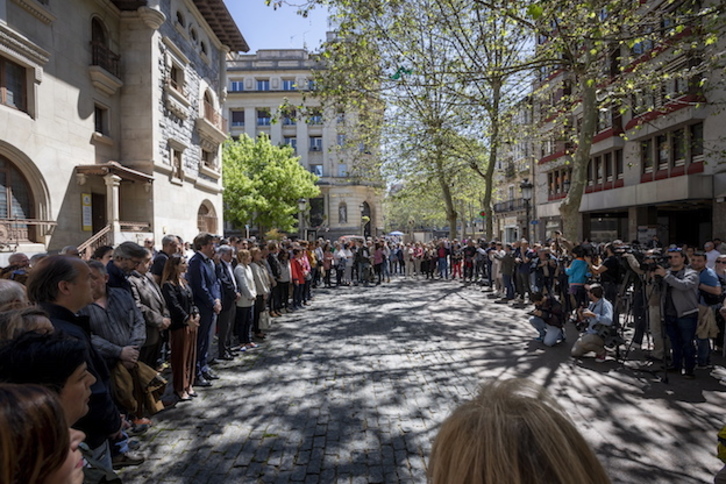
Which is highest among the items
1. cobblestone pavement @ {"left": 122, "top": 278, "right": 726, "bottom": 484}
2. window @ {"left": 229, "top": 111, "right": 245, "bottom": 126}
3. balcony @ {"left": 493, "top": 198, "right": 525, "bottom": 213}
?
window @ {"left": 229, "top": 111, "right": 245, "bottom": 126}

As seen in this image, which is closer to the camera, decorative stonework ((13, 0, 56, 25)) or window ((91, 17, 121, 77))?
decorative stonework ((13, 0, 56, 25))

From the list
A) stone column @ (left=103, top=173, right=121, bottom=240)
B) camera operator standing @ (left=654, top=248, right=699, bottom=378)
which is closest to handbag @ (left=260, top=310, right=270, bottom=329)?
camera operator standing @ (left=654, top=248, right=699, bottom=378)

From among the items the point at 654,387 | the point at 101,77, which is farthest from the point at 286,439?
the point at 101,77

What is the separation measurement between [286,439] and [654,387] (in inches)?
193

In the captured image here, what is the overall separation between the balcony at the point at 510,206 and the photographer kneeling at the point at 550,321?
1438 inches

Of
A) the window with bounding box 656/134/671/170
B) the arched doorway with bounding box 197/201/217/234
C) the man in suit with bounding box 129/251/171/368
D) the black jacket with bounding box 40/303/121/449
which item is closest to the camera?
the black jacket with bounding box 40/303/121/449

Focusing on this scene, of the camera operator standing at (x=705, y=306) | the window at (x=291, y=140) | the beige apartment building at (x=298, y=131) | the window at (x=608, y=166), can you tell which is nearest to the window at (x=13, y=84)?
the camera operator standing at (x=705, y=306)

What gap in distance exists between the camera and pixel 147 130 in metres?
17.5

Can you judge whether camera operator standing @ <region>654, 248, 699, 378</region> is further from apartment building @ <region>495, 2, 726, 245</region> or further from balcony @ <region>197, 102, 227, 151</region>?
balcony @ <region>197, 102, 227, 151</region>

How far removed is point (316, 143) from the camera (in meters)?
54.3

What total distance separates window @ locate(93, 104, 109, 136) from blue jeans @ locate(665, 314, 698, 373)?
737 inches

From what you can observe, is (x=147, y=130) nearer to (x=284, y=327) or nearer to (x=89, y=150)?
(x=89, y=150)

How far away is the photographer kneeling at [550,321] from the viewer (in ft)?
26.4

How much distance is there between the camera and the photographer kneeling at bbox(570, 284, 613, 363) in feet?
23.1
